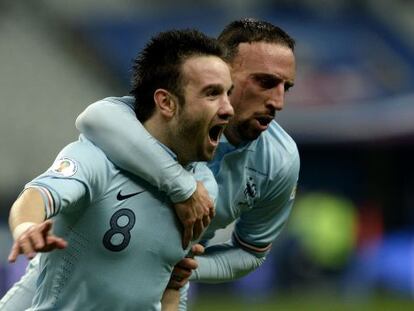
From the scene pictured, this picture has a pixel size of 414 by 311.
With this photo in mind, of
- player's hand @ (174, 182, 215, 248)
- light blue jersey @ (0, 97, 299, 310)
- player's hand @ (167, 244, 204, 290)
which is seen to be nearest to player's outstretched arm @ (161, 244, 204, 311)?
player's hand @ (167, 244, 204, 290)

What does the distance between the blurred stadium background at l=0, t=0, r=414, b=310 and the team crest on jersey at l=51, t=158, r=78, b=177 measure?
1330cm

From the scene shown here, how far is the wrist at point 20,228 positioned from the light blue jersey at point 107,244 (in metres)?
0.47

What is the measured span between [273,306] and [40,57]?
7.16 meters

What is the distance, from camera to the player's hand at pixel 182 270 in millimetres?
5426

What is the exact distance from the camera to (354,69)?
21.3 metres

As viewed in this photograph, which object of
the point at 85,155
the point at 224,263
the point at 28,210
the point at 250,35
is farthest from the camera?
the point at 224,263

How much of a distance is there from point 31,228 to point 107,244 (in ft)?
2.46

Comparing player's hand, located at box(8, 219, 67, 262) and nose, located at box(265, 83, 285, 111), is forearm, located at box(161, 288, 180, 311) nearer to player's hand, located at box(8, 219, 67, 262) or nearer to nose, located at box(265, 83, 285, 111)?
nose, located at box(265, 83, 285, 111)

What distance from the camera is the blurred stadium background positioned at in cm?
1914

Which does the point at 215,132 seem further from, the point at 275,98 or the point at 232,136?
the point at 232,136

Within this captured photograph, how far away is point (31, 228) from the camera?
4219 millimetres

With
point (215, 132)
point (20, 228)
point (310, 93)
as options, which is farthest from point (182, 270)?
point (310, 93)

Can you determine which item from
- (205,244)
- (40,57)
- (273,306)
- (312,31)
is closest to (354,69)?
(312,31)

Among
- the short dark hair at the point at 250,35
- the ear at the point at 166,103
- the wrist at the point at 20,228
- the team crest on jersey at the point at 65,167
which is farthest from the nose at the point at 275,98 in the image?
the wrist at the point at 20,228
